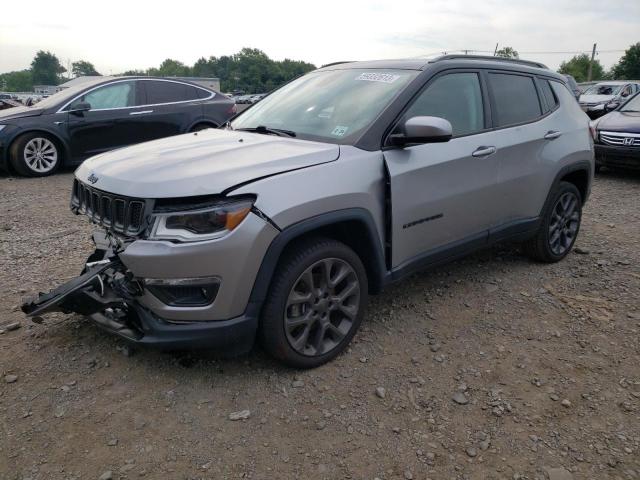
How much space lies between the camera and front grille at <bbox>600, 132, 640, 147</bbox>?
27.3ft

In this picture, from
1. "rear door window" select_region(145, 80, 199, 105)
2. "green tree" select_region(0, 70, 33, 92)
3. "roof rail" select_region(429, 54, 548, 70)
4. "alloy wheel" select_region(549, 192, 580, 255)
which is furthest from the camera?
"green tree" select_region(0, 70, 33, 92)

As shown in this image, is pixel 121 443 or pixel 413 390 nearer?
pixel 121 443

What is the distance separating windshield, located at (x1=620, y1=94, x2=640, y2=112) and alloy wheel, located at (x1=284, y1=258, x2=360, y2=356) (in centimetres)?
837

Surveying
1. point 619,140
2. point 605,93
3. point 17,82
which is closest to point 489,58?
point 619,140

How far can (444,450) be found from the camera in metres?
2.52

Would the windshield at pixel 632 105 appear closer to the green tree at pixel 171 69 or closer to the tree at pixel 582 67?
the tree at pixel 582 67

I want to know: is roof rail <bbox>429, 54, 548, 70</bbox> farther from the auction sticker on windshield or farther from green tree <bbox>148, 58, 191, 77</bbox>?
green tree <bbox>148, 58, 191, 77</bbox>

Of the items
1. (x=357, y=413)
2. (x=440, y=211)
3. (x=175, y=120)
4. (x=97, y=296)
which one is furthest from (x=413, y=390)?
(x=175, y=120)

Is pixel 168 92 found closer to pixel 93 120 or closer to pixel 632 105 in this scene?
pixel 93 120

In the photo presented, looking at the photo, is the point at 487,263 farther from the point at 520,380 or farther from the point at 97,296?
the point at 97,296

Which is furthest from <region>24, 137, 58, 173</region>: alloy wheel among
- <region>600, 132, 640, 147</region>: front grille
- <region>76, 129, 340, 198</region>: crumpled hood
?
<region>600, 132, 640, 147</region>: front grille

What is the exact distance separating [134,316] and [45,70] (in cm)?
14520

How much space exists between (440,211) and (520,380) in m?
1.15

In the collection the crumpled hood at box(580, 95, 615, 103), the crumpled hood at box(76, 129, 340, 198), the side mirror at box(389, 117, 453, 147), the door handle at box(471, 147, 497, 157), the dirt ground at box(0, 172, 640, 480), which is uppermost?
the side mirror at box(389, 117, 453, 147)
